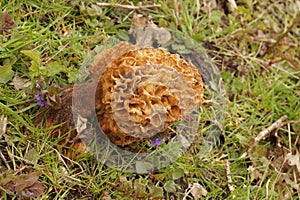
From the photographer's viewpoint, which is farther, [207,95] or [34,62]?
[207,95]

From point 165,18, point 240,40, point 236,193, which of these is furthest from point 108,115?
point 240,40

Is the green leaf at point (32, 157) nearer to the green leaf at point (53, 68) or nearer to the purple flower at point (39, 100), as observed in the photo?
the purple flower at point (39, 100)

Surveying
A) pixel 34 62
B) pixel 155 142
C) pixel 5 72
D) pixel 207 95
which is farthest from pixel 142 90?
pixel 207 95

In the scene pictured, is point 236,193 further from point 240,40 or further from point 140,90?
point 240,40

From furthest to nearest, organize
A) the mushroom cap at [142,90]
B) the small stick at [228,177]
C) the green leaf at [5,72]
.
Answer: the small stick at [228,177] → the green leaf at [5,72] → the mushroom cap at [142,90]

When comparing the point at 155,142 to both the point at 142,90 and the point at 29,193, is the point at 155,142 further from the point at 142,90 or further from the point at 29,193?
the point at 29,193

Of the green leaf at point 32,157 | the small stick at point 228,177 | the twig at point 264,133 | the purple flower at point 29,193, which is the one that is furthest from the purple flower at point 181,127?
the purple flower at point 29,193

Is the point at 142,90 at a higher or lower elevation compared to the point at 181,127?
higher

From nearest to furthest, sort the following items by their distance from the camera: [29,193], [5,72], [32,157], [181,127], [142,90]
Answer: [29,193], [142,90], [32,157], [5,72], [181,127]
